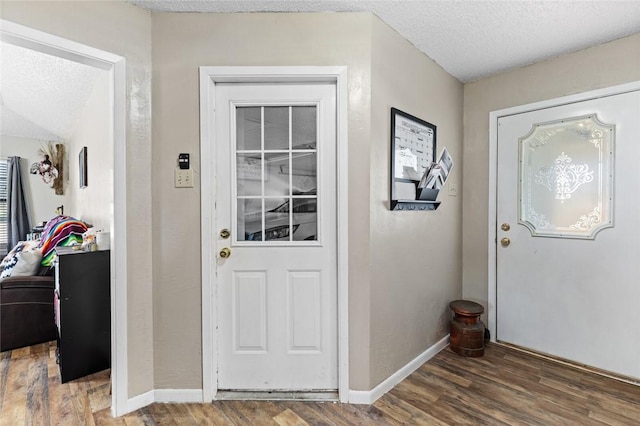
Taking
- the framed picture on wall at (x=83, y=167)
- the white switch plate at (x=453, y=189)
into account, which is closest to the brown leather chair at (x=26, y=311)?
the framed picture on wall at (x=83, y=167)

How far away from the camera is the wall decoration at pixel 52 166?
4.36 metres

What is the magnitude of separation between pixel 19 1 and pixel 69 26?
0.58 ft

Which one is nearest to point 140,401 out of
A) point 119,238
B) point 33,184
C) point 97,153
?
point 119,238

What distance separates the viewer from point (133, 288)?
166cm

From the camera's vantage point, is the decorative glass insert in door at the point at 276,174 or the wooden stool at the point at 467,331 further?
the wooden stool at the point at 467,331

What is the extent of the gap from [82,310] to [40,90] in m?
2.21

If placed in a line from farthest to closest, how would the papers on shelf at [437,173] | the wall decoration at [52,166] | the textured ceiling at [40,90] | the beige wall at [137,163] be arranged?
the wall decoration at [52,166] < the textured ceiling at [40,90] < the papers on shelf at [437,173] < the beige wall at [137,163]

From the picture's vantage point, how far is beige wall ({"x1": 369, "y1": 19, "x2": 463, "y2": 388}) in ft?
5.81

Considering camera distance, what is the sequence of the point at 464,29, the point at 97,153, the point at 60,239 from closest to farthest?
the point at 464,29 < the point at 60,239 < the point at 97,153

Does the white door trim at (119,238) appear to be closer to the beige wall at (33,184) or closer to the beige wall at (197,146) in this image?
the beige wall at (197,146)

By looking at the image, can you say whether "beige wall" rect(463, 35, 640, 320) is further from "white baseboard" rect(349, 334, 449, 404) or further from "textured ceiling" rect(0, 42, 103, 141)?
"textured ceiling" rect(0, 42, 103, 141)

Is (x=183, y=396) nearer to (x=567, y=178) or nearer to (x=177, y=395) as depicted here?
(x=177, y=395)

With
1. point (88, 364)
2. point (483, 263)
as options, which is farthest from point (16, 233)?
point (483, 263)

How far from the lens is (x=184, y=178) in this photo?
5.53ft
